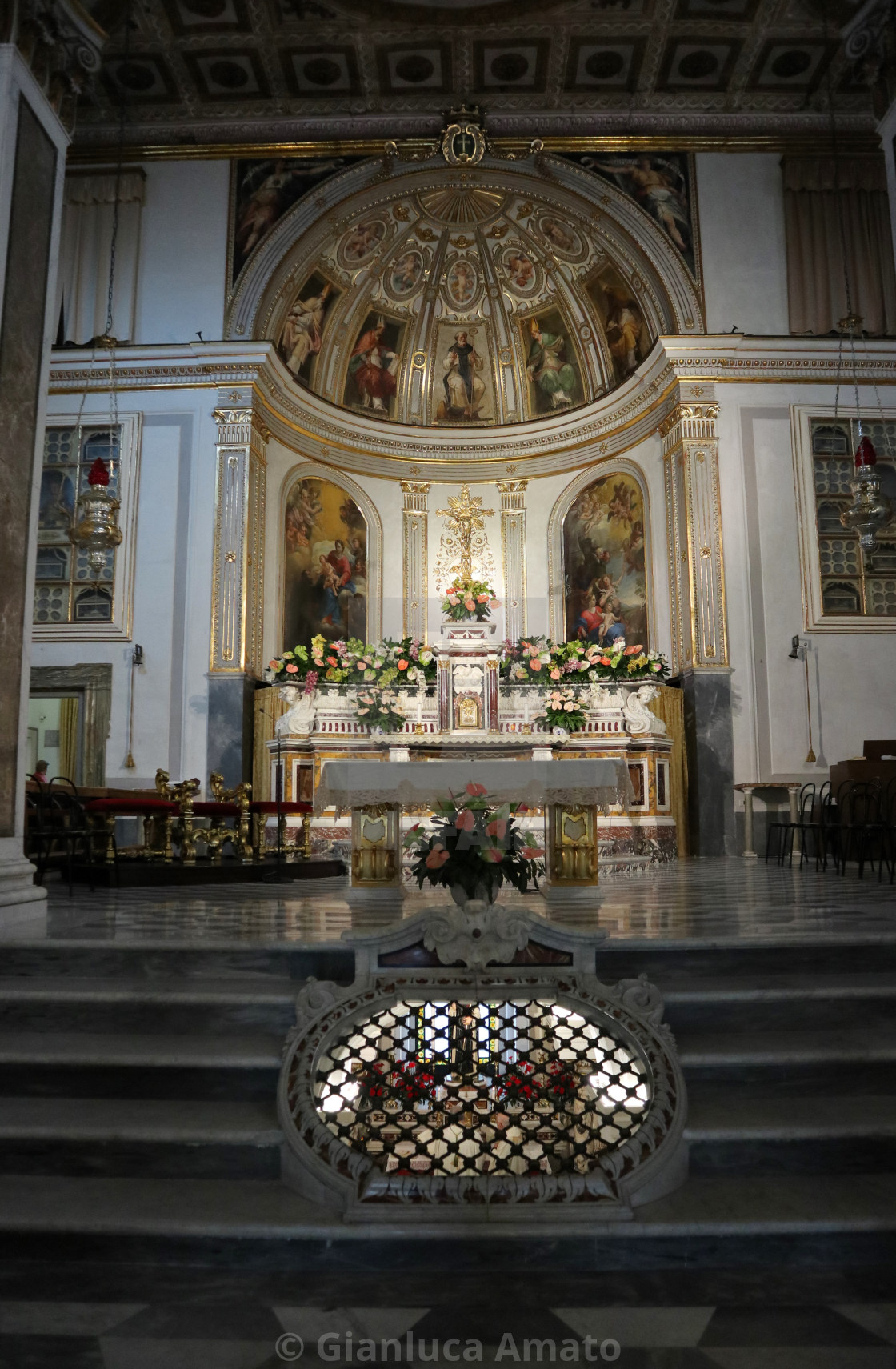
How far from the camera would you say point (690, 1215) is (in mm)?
2965

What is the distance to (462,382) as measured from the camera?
51.3 feet

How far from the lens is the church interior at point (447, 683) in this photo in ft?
9.57

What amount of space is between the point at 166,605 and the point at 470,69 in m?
8.04

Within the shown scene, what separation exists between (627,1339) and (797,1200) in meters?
0.91

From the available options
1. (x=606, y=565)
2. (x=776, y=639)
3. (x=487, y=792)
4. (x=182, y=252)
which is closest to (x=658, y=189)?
(x=606, y=565)

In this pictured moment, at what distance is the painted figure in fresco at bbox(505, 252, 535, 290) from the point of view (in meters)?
14.7

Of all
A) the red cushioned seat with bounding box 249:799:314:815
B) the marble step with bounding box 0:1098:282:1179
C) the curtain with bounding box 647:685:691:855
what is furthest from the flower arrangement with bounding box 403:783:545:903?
the curtain with bounding box 647:685:691:855

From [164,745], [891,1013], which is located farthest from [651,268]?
[891,1013]

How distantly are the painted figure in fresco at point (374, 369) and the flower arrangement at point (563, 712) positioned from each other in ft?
21.5

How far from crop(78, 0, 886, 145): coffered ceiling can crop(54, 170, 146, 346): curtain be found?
0.65 meters

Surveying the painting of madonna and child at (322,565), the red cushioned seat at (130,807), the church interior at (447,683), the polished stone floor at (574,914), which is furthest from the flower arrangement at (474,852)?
the painting of madonna and child at (322,565)

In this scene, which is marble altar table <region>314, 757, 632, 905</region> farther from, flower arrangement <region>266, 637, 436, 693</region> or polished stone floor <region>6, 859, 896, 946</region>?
flower arrangement <region>266, 637, 436, 693</region>

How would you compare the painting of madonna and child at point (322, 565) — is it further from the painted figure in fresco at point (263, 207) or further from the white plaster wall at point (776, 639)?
the white plaster wall at point (776, 639)

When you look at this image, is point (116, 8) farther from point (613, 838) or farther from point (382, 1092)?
point (613, 838)
